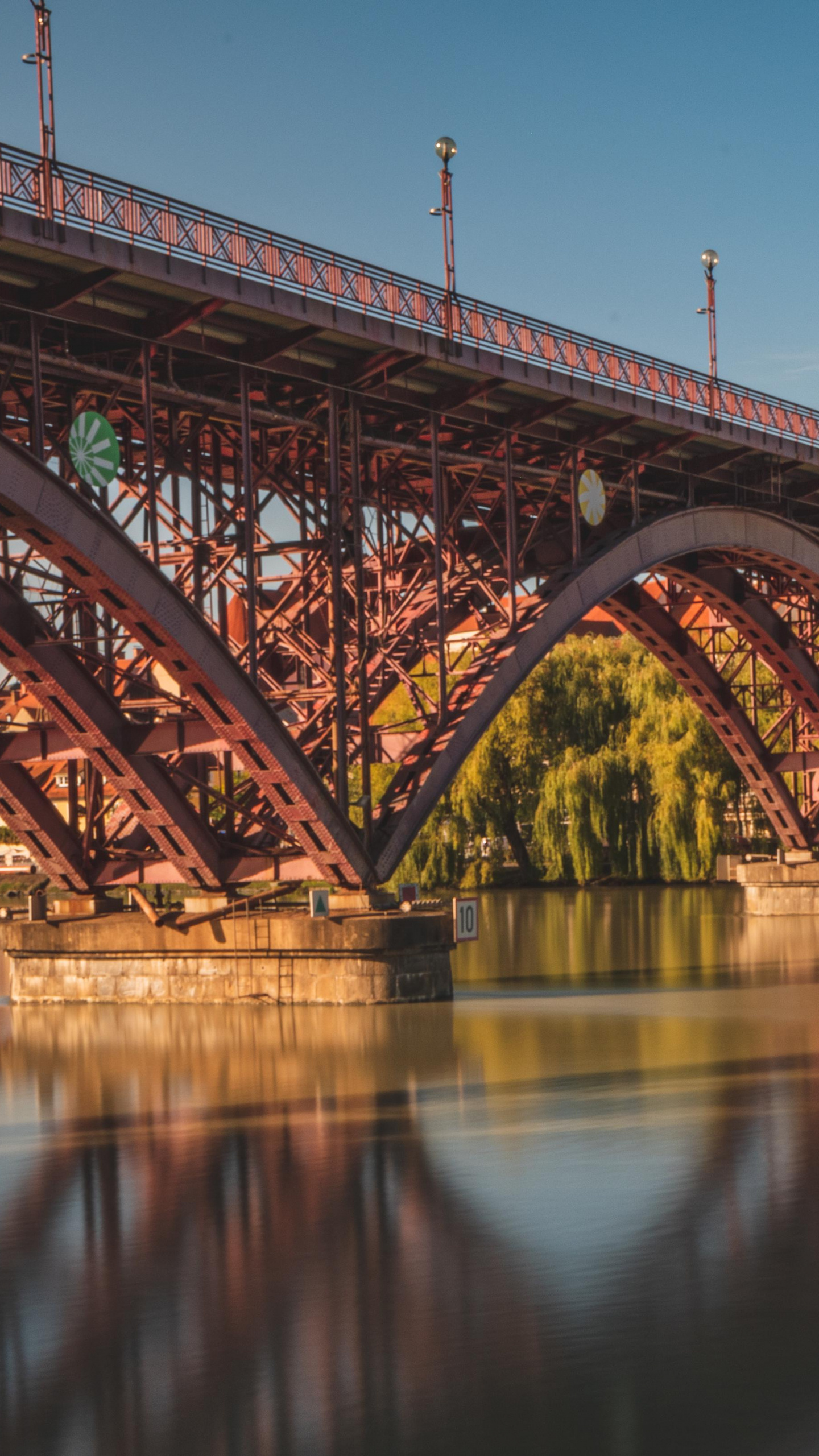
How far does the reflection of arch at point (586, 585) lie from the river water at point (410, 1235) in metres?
3.31

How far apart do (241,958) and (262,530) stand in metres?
6.17

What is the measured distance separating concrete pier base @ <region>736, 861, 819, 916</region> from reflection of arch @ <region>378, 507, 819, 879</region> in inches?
315

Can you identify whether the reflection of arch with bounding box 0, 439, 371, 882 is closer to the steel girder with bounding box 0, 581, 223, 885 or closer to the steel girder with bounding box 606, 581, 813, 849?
the steel girder with bounding box 0, 581, 223, 885

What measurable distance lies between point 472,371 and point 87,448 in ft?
25.6

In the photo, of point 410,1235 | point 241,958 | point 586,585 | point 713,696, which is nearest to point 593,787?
point 713,696

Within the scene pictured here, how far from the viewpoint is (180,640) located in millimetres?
22750

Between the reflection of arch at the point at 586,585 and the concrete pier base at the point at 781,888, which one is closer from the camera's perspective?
the reflection of arch at the point at 586,585

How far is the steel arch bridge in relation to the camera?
2219 centimetres

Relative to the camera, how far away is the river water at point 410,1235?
9734 mm

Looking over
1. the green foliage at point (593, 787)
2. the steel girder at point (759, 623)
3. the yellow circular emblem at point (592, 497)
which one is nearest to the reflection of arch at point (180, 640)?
the yellow circular emblem at point (592, 497)

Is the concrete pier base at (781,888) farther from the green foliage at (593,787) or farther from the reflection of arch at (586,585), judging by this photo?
the reflection of arch at (586,585)

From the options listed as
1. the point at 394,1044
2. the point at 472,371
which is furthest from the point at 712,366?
the point at 394,1044

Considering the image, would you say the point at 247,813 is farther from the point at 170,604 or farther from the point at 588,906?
the point at 588,906

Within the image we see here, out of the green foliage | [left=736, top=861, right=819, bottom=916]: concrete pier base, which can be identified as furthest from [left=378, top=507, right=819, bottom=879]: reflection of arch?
the green foliage
